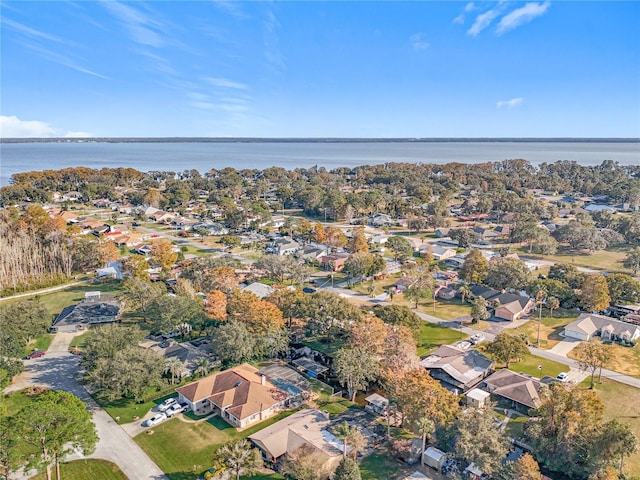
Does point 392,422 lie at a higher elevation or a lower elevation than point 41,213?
lower

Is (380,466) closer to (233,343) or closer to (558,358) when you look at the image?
(233,343)

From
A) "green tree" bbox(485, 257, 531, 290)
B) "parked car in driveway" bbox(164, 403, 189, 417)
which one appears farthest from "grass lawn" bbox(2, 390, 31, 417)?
"green tree" bbox(485, 257, 531, 290)

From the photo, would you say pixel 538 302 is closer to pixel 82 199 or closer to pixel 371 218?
pixel 371 218

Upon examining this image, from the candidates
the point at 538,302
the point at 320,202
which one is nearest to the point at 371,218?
the point at 320,202

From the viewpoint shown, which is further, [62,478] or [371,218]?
[371,218]

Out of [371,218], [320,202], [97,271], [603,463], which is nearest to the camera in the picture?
[603,463]

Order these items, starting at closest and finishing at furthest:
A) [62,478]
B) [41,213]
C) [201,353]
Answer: [62,478] < [201,353] < [41,213]

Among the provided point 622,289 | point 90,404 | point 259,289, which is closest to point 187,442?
point 90,404
